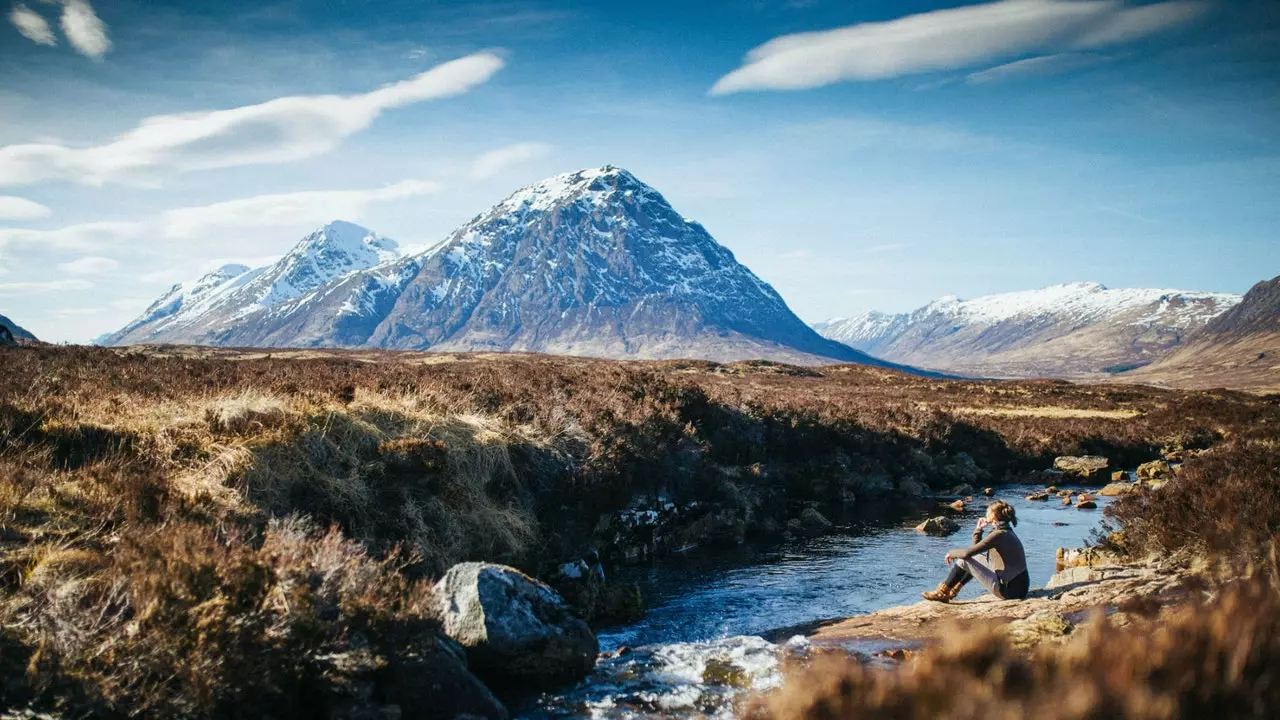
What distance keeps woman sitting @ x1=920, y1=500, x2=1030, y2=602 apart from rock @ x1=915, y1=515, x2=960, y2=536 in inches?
270

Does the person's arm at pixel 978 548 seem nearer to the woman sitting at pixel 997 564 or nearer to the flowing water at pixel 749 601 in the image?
the woman sitting at pixel 997 564

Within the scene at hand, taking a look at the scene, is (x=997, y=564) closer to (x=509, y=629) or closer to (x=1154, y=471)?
(x=509, y=629)

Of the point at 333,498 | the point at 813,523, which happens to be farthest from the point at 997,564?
the point at 333,498

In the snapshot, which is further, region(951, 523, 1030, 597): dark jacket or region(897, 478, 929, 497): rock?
region(897, 478, 929, 497): rock

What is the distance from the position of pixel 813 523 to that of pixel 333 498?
1344 centimetres

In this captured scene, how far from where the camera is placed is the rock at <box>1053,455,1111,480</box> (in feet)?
90.6

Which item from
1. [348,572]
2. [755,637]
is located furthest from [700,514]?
[348,572]

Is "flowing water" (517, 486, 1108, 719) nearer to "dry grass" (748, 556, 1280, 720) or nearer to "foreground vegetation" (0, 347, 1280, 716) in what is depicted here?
"foreground vegetation" (0, 347, 1280, 716)

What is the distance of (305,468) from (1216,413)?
50.3 m

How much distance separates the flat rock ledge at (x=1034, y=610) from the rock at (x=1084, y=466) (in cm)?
1891

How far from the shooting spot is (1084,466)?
92.7ft

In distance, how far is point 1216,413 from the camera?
4094cm

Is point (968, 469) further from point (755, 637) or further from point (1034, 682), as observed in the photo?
point (1034, 682)

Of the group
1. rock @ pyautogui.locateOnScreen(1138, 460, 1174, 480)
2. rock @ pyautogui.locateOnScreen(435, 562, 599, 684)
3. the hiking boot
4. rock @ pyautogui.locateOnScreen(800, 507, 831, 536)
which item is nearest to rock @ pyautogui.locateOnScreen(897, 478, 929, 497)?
rock @ pyautogui.locateOnScreen(800, 507, 831, 536)
